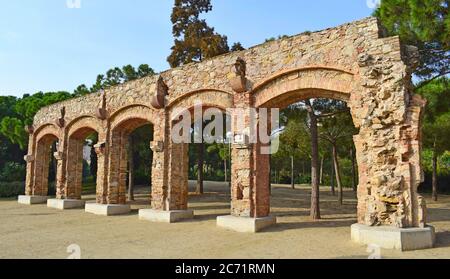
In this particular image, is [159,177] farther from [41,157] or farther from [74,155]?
[41,157]

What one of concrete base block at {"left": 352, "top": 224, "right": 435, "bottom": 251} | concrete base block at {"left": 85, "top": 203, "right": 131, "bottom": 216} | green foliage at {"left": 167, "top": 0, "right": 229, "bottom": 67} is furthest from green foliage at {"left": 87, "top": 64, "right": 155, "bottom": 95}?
concrete base block at {"left": 352, "top": 224, "right": 435, "bottom": 251}

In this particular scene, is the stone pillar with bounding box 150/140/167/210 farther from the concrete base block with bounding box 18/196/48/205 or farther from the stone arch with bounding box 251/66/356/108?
the concrete base block with bounding box 18/196/48/205

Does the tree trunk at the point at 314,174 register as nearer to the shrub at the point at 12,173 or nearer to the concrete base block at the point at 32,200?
the concrete base block at the point at 32,200

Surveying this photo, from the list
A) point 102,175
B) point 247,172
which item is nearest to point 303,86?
point 247,172

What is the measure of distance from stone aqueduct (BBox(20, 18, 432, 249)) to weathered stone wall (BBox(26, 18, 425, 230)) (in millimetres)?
22

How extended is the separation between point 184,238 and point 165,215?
2.81 metres

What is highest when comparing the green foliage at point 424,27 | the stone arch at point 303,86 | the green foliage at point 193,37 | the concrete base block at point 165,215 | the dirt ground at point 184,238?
the green foliage at point 193,37

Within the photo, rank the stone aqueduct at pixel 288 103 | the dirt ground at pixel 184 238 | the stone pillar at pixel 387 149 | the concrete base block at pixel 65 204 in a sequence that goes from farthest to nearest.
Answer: the concrete base block at pixel 65 204, the stone aqueduct at pixel 288 103, the stone pillar at pixel 387 149, the dirt ground at pixel 184 238

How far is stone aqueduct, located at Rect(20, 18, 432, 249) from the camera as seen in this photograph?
24.3 ft

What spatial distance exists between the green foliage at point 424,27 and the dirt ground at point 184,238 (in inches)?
203

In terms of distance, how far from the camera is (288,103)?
33.2ft

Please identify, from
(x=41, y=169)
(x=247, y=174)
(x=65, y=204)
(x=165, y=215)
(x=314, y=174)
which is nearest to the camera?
(x=247, y=174)

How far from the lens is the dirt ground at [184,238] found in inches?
272

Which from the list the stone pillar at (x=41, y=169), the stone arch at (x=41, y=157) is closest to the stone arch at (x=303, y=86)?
the stone arch at (x=41, y=157)
